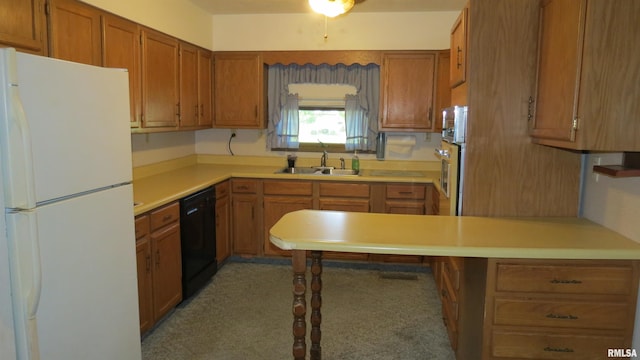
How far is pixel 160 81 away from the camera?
3.65 meters

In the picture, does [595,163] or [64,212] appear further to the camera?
[595,163]

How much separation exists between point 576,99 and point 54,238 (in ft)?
7.51

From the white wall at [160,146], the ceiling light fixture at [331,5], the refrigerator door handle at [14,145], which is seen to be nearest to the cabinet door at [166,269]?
the white wall at [160,146]

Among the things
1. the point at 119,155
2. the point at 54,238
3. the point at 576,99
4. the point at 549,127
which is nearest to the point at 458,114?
the point at 549,127

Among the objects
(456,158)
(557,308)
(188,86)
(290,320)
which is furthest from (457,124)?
(188,86)

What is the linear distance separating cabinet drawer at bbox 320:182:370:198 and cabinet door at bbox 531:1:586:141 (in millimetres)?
2065

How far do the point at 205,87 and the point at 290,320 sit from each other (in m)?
2.51

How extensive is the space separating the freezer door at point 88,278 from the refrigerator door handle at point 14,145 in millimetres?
79

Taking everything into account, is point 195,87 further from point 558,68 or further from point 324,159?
point 558,68

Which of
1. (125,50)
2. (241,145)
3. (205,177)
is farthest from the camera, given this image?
(241,145)

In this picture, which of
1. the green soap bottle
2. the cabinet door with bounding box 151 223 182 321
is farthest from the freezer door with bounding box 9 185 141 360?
the green soap bottle

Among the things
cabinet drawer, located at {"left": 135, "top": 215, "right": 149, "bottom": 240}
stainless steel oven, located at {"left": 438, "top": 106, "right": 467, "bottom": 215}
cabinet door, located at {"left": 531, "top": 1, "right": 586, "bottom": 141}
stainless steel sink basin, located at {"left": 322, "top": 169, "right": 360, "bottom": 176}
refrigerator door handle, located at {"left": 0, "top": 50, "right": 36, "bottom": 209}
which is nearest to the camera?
refrigerator door handle, located at {"left": 0, "top": 50, "right": 36, "bottom": 209}

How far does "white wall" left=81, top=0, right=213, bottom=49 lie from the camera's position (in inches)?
122

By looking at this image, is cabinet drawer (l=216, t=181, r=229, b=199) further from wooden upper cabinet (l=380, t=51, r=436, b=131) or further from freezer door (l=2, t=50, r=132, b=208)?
freezer door (l=2, t=50, r=132, b=208)
